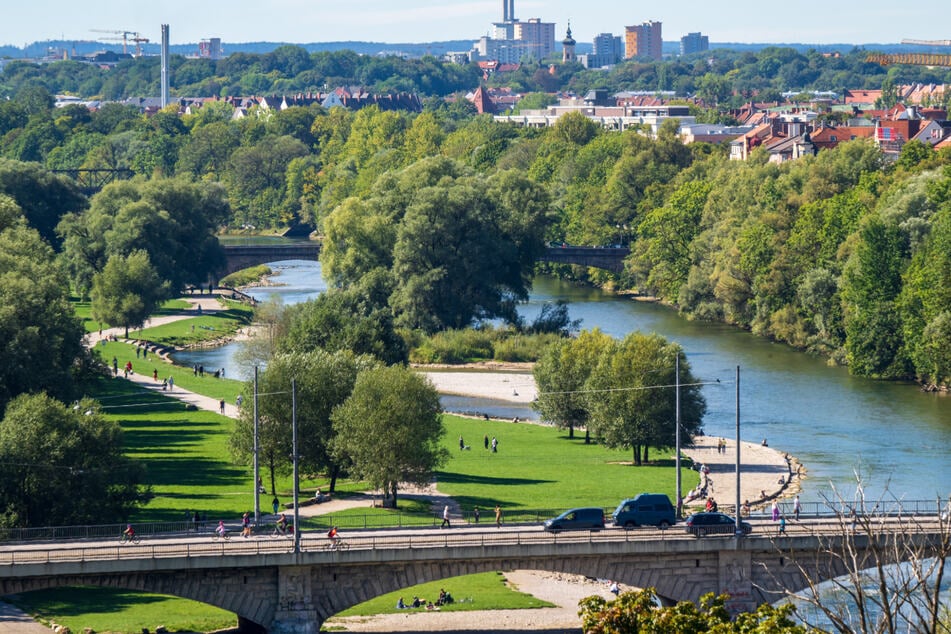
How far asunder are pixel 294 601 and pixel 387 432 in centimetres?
1703

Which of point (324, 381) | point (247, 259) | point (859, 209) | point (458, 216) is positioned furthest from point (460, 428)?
point (247, 259)

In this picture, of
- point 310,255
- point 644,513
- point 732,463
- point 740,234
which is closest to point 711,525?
point 644,513

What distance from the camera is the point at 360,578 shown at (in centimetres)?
5231

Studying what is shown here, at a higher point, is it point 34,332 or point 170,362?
point 34,332

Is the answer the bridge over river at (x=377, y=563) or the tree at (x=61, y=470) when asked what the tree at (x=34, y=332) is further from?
the bridge over river at (x=377, y=563)

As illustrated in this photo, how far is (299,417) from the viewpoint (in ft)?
233

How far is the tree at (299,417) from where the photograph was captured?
229ft

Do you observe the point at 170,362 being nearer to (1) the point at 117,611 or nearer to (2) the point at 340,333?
(2) the point at 340,333

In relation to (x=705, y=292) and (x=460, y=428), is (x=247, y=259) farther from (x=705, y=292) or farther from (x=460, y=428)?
(x=460, y=428)

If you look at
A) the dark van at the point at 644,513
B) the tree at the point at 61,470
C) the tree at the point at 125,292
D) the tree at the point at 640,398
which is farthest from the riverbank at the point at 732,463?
the tree at the point at 125,292

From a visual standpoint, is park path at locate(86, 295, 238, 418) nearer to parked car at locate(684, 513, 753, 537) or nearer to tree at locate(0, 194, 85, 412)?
tree at locate(0, 194, 85, 412)

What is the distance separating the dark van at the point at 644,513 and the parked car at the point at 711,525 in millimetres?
1756

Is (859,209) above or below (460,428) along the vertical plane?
above

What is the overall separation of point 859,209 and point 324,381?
56.6 metres
